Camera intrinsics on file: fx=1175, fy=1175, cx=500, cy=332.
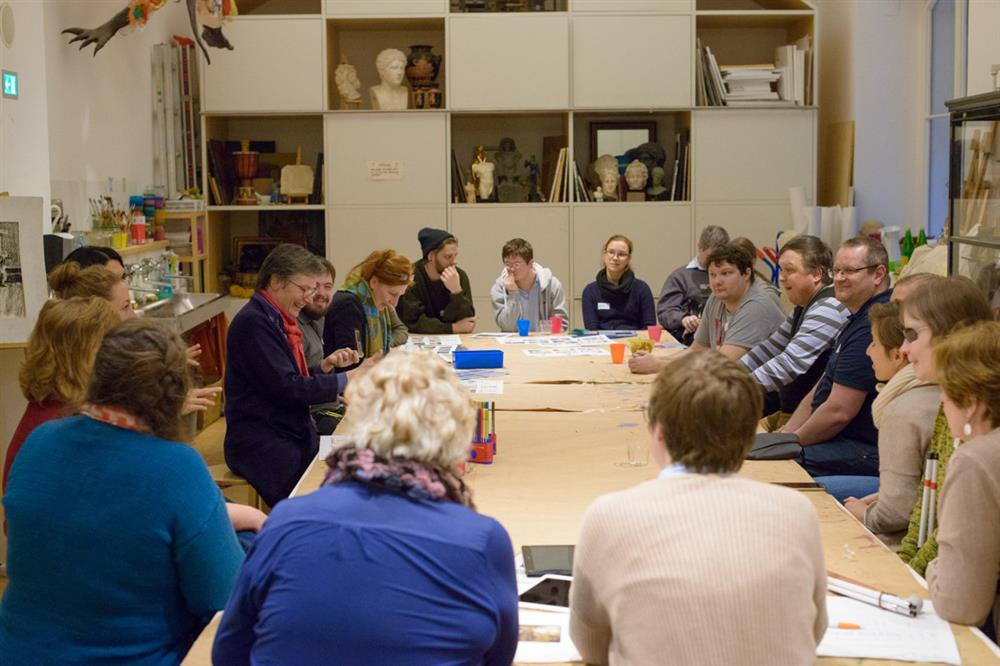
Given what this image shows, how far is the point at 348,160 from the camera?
780 centimetres

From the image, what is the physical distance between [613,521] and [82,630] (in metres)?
1.02

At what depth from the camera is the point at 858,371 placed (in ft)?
12.9

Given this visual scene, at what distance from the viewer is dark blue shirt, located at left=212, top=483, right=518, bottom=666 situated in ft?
5.36

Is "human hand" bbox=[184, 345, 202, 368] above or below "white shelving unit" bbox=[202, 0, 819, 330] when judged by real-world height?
below

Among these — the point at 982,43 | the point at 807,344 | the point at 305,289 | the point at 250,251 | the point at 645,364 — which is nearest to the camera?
the point at 305,289

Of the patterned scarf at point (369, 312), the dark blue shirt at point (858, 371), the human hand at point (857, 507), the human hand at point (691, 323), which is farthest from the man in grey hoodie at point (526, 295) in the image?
the human hand at point (857, 507)

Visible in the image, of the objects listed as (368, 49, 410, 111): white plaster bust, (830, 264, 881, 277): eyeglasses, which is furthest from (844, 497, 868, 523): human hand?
(368, 49, 410, 111): white plaster bust

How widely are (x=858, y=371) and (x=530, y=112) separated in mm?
4401

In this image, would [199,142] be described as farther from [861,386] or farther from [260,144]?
[861,386]

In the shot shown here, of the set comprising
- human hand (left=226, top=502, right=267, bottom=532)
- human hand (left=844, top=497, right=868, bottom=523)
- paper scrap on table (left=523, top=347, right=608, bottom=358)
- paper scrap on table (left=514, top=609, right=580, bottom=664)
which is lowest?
human hand (left=844, top=497, right=868, bottom=523)

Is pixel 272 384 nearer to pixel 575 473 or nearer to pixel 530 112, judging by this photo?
pixel 575 473

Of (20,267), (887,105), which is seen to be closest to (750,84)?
(887,105)

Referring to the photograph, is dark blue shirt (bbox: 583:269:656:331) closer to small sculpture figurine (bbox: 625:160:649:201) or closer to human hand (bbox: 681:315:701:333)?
human hand (bbox: 681:315:701:333)

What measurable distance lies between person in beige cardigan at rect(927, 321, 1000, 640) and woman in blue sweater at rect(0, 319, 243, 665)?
1.33 m
